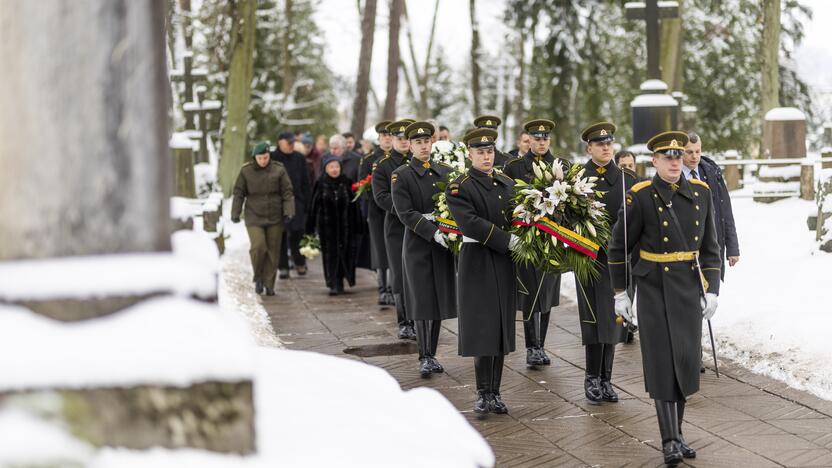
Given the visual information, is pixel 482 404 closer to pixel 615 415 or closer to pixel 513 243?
A: pixel 615 415

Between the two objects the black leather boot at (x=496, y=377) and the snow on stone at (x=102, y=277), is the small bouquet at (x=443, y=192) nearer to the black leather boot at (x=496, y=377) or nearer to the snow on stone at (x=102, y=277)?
the black leather boot at (x=496, y=377)

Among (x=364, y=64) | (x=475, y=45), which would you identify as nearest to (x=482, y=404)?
(x=364, y=64)

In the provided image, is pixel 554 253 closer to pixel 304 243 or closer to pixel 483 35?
pixel 304 243

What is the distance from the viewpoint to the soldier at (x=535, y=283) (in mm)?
8922

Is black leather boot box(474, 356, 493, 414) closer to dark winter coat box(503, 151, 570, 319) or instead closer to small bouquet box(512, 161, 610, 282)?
small bouquet box(512, 161, 610, 282)

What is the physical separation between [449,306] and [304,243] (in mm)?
7233

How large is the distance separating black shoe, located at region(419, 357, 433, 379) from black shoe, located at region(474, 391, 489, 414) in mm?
1344

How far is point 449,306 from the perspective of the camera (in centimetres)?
923

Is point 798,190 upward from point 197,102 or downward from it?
downward

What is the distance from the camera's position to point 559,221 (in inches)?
303

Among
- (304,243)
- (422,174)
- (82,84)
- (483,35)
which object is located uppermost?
(483,35)

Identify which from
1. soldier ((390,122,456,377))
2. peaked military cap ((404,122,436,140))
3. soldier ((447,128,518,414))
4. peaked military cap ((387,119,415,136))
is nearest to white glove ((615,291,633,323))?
soldier ((447,128,518,414))

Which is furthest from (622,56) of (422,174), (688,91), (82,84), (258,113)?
(82,84)

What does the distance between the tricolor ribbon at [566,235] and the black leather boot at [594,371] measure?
70cm
